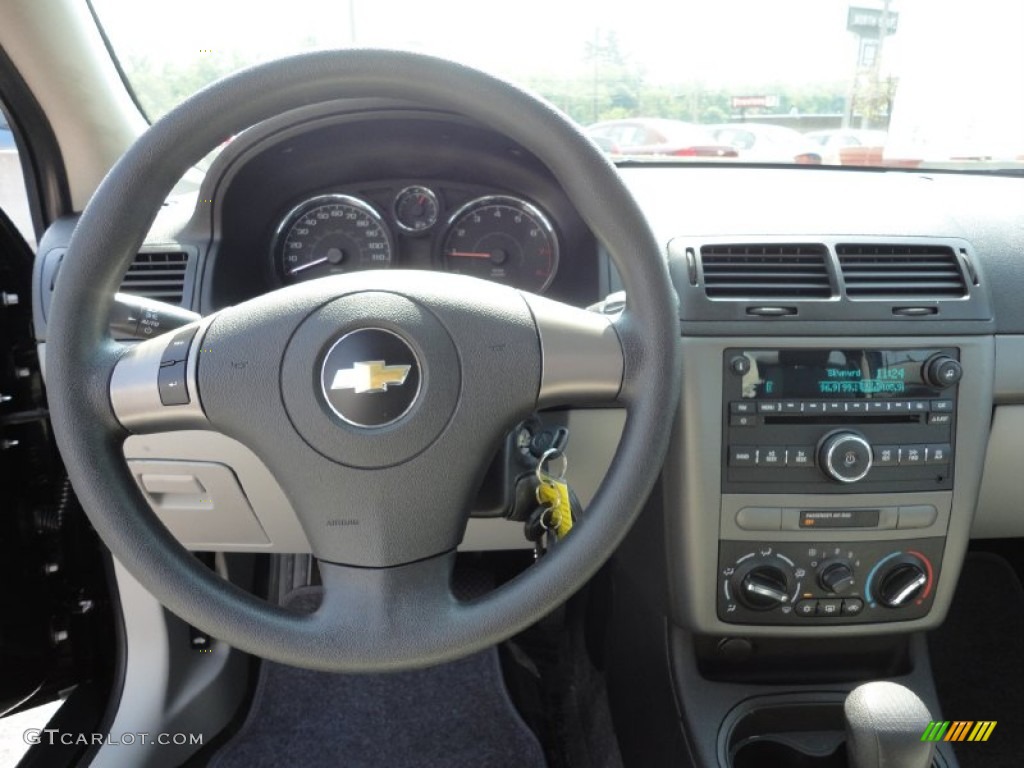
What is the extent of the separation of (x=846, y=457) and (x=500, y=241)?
692mm

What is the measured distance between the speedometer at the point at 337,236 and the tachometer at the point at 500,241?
128 mm

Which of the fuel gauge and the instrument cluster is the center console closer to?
the instrument cluster

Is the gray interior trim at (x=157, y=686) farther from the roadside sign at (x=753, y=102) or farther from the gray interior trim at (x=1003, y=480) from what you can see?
the gray interior trim at (x=1003, y=480)

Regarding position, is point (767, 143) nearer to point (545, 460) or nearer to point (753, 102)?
point (753, 102)

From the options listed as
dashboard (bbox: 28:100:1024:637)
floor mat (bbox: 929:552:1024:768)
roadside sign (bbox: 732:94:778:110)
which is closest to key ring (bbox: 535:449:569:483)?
dashboard (bbox: 28:100:1024:637)

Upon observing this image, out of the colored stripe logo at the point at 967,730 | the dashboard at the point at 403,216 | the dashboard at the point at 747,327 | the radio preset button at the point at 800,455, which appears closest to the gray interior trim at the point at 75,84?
the dashboard at the point at 747,327

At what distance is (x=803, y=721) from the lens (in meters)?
1.56

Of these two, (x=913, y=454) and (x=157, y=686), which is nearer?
(x=913, y=454)

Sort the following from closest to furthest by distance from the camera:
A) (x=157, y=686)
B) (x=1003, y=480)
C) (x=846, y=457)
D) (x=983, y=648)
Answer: (x=846, y=457) → (x=1003, y=480) → (x=157, y=686) → (x=983, y=648)

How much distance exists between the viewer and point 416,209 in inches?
63.9

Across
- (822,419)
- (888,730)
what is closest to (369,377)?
(822,419)

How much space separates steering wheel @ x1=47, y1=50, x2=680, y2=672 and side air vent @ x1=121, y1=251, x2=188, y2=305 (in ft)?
1.81

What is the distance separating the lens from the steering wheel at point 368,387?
92 centimetres

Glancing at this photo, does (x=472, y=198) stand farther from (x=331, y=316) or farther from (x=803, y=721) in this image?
(x=803, y=721)
